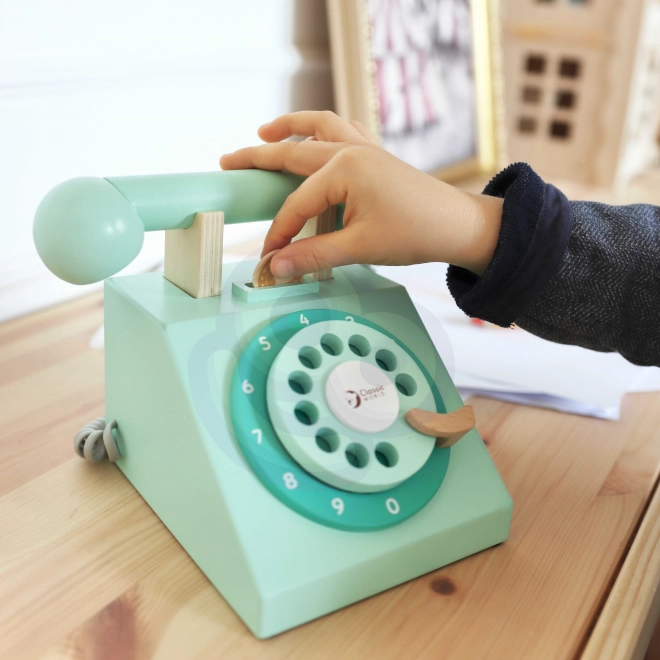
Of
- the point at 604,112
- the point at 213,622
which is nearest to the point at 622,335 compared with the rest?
the point at 213,622

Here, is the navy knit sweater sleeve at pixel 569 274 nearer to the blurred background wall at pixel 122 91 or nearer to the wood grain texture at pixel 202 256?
the wood grain texture at pixel 202 256

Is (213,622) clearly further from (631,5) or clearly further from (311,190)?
(631,5)

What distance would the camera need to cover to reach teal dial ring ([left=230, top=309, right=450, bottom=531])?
44 cm

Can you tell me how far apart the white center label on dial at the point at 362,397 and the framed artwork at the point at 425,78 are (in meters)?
0.78

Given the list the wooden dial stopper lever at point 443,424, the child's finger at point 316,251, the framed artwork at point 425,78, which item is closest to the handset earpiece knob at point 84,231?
the child's finger at point 316,251

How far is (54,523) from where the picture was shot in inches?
19.4

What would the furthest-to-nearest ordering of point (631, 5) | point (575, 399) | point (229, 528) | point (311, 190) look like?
1. point (631, 5)
2. point (575, 399)
3. point (311, 190)
4. point (229, 528)

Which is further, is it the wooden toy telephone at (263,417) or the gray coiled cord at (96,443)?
the gray coiled cord at (96,443)

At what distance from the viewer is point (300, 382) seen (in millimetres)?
486

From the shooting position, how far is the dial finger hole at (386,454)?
1.56 ft

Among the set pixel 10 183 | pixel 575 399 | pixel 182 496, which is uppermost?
pixel 10 183

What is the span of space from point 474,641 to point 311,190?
0.31 meters

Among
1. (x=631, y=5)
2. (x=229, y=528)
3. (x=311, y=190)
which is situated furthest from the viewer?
(x=631, y=5)

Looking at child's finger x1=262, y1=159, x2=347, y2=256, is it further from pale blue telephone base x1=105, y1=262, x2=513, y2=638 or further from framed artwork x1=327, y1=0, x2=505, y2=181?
framed artwork x1=327, y1=0, x2=505, y2=181
